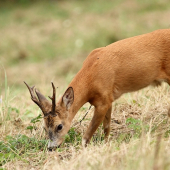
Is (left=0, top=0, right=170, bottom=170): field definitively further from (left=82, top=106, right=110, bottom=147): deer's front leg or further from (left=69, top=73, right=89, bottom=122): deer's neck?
(left=69, top=73, right=89, bottom=122): deer's neck

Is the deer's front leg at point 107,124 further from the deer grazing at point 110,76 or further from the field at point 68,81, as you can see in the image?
the deer grazing at point 110,76

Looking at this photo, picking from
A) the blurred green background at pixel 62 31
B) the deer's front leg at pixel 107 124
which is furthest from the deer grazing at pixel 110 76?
the blurred green background at pixel 62 31

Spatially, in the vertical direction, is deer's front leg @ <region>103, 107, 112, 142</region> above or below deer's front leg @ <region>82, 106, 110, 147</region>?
below

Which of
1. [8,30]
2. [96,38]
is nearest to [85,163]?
[96,38]

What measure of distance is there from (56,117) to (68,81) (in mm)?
3220

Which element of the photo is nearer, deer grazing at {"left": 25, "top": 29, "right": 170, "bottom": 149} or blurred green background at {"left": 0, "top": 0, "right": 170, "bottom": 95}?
deer grazing at {"left": 25, "top": 29, "right": 170, "bottom": 149}

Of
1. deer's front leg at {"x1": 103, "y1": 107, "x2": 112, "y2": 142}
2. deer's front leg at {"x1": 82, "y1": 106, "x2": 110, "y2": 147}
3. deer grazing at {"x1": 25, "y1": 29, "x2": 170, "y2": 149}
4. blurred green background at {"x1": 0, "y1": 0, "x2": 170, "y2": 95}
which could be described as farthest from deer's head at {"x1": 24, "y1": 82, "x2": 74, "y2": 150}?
blurred green background at {"x1": 0, "y1": 0, "x2": 170, "y2": 95}

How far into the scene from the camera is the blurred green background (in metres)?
12.7

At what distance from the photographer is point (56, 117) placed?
5270 millimetres

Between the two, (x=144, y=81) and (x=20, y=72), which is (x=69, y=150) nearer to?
(x=144, y=81)

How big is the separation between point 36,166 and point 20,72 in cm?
812

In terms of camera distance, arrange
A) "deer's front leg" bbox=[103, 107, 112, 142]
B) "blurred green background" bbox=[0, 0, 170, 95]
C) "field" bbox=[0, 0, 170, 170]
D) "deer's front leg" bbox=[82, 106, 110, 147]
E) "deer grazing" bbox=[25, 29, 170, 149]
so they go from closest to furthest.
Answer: "field" bbox=[0, 0, 170, 170] → "deer grazing" bbox=[25, 29, 170, 149] → "deer's front leg" bbox=[82, 106, 110, 147] → "deer's front leg" bbox=[103, 107, 112, 142] → "blurred green background" bbox=[0, 0, 170, 95]

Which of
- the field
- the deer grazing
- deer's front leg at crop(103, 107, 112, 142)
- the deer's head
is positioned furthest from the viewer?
deer's front leg at crop(103, 107, 112, 142)

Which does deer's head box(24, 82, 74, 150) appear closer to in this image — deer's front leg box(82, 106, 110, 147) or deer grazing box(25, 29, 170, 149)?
deer grazing box(25, 29, 170, 149)
